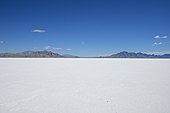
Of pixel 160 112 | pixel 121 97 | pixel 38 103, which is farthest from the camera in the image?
pixel 121 97

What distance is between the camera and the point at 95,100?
4.86 metres

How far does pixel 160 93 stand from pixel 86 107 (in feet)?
8.79

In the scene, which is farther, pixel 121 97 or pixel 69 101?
pixel 121 97

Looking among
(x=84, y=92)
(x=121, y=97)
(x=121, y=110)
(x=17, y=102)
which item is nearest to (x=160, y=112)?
(x=121, y=110)

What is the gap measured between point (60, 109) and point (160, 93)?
3.25 meters

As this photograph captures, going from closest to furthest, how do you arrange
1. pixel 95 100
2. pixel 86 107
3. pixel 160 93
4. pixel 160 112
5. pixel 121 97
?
1. pixel 160 112
2. pixel 86 107
3. pixel 95 100
4. pixel 121 97
5. pixel 160 93

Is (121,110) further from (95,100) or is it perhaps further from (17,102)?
(17,102)

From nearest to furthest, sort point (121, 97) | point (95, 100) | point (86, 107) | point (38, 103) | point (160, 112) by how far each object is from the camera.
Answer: point (160, 112)
point (86, 107)
point (38, 103)
point (95, 100)
point (121, 97)

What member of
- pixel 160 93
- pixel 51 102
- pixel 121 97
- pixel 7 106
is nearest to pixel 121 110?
pixel 121 97

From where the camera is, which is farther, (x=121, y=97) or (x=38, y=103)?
(x=121, y=97)

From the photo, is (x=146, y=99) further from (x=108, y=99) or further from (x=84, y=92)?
(x=84, y=92)

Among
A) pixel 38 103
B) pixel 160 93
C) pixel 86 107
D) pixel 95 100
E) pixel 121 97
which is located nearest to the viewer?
pixel 86 107

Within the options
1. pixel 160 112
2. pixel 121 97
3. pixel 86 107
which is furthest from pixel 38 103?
→ pixel 160 112

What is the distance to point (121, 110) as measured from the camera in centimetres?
406
